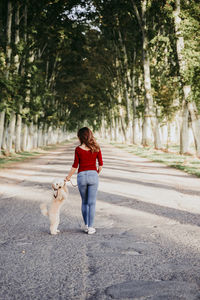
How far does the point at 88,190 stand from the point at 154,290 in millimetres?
2507

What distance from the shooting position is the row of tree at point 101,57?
1962cm

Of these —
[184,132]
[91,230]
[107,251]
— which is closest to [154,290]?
[107,251]

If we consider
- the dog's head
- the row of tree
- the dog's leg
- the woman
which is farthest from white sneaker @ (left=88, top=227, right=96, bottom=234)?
the row of tree

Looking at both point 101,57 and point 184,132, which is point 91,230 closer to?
point 184,132

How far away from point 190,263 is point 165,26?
26.1 metres

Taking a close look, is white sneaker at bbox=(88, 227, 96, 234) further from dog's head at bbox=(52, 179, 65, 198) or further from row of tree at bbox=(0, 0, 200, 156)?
row of tree at bbox=(0, 0, 200, 156)

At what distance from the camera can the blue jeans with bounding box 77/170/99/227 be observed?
5.51m

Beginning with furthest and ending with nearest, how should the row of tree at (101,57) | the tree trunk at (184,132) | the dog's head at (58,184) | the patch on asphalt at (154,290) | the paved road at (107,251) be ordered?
the tree trunk at (184,132) < the row of tree at (101,57) < the dog's head at (58,184) < the paved road at (107,251) < the patch on asphalt at (154,290)

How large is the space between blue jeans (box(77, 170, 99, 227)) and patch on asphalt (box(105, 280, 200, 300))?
2.14 meters

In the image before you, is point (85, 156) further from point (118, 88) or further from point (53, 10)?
point (118, 88)

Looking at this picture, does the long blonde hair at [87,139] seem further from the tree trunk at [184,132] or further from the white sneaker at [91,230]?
the tree trunk at [184,132]

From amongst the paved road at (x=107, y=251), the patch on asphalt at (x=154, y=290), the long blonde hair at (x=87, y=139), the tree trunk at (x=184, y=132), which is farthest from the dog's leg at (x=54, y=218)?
the tree trunk at (x=184, y=132)

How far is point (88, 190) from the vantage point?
558cm

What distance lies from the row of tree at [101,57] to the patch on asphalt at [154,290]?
1626 centimetres
